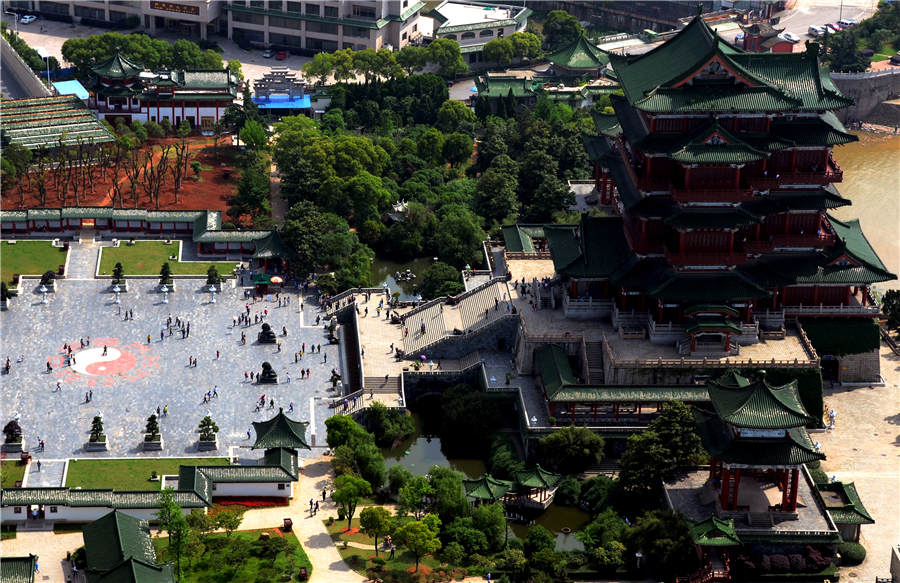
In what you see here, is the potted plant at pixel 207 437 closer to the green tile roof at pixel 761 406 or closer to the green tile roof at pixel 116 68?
the green tile roof at pixel 761 406

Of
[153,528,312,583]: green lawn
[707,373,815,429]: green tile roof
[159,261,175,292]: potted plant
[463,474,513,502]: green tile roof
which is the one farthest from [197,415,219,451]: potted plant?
[707,373,815,429]: green tile roof

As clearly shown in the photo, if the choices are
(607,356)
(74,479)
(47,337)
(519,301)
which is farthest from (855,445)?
(47,337)

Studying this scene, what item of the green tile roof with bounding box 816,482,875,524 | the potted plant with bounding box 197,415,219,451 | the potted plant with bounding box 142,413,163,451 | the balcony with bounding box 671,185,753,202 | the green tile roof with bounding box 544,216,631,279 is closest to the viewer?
the green tile roof with bounding box 816,482,875,524

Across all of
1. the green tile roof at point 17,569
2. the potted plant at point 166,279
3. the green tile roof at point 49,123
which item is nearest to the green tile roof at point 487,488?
the green tile roof at point 17,569

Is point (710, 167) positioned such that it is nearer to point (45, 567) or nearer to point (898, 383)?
point (898, 383)

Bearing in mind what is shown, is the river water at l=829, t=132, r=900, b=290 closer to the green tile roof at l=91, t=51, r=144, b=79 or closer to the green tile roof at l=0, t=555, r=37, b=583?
the green tile roof at l=91, t=51, r=144, b=79

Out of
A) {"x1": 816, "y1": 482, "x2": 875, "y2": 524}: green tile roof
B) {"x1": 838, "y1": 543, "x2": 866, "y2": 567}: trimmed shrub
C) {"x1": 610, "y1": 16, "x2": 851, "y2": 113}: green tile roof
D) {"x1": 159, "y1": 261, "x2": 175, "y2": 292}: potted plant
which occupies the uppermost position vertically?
{"x1": 610, "y1": 16, "x2": 851, "y2": 113}: green tile roof
